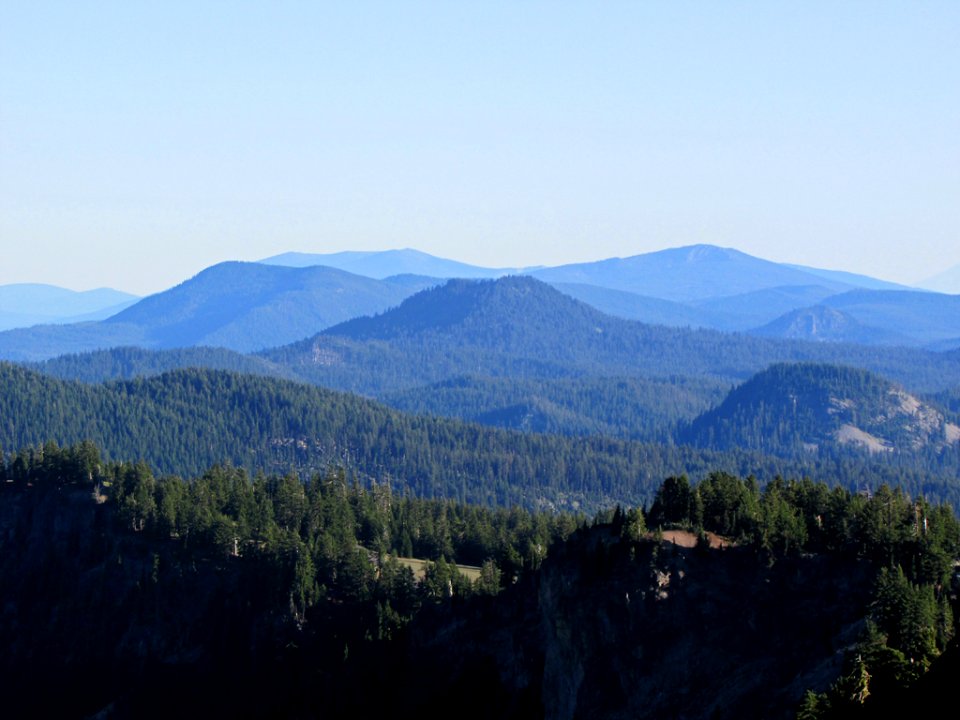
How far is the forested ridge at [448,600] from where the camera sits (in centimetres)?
7462

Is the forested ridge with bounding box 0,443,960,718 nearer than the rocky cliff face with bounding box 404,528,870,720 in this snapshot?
No

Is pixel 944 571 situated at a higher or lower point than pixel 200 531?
higher

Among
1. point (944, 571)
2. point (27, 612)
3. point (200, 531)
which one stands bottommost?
point (27, 612)

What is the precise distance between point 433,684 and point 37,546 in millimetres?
63766

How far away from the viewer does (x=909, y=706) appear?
2287 inches

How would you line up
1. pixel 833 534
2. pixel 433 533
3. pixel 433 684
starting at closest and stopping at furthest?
pixel 833 534
pixel 433 684
pixel 433 533

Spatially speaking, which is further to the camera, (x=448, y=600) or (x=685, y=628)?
(x=448, y=600)

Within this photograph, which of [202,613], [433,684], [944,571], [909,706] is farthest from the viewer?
[202,613]

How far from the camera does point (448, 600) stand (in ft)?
359

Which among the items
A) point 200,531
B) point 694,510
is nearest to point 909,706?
point 694,510

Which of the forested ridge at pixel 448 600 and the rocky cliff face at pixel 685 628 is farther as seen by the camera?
the forested ridge at pixel 448 600

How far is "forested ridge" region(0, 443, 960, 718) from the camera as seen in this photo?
74625 millimetres

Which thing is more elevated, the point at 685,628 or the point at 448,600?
the point at 685,628

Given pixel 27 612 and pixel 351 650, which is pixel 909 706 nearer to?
pixel 351 650
